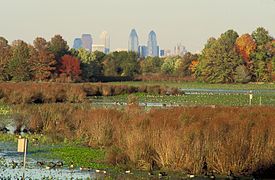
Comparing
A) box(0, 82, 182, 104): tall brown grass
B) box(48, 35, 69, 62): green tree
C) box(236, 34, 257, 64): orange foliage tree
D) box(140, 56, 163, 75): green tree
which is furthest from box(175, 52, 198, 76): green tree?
box(0, 82, 182, 104): tall brown grass

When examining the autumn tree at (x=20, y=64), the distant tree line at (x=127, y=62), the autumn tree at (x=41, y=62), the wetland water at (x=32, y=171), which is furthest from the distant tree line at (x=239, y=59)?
the wetland water at (x=32, y=171)

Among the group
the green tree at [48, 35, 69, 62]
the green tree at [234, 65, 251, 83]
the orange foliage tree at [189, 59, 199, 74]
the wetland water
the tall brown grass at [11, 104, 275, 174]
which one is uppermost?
the green tree at [48, 35, 69, 62]

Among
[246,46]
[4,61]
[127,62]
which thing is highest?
[246,46]

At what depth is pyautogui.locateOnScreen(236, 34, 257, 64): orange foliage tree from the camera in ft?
402

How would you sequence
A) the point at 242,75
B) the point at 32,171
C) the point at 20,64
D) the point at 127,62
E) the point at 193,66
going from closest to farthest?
1. the point at 32,171
2. the point at 20,64
3. the point at 242,75
4. the point at 193,66
5. the point at 127,62

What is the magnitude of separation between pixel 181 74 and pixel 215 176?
402ft

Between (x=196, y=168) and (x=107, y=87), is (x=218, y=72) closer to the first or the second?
(x=107, y=87)

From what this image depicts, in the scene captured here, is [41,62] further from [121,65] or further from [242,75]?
[121,65]

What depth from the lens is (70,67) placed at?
10844 cm

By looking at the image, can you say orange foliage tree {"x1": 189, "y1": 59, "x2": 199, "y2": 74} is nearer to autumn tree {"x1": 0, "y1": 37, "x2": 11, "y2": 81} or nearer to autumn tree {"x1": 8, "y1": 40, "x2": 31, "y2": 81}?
autumn tree {"x1": 8, "y1": 40, "x2": 31, "y2": 81}

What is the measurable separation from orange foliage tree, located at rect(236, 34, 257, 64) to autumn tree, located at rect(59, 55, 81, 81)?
32.0m

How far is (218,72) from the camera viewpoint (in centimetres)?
12031

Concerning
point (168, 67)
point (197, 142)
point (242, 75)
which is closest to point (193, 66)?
point (242, 75)

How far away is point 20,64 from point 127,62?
44823mm
